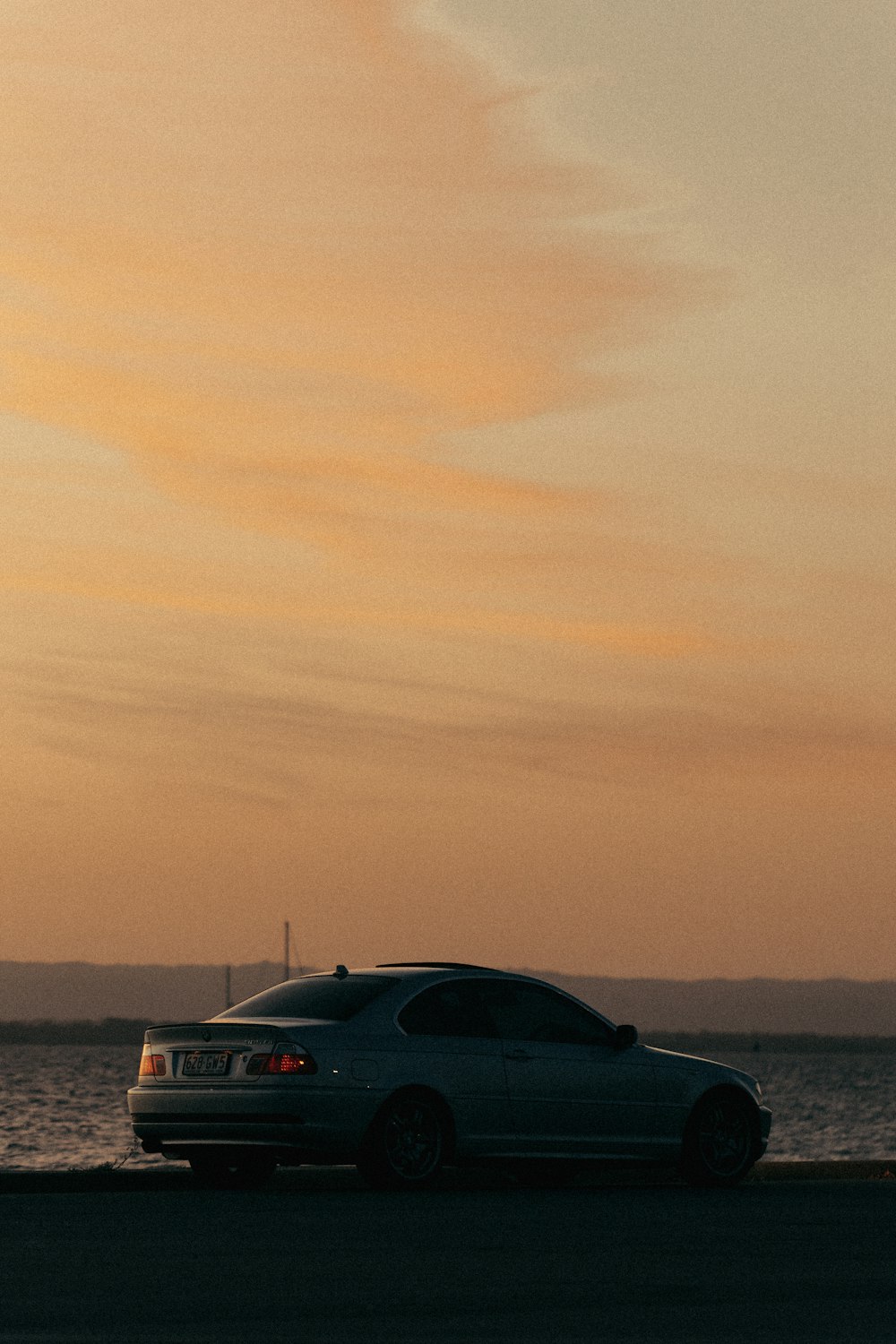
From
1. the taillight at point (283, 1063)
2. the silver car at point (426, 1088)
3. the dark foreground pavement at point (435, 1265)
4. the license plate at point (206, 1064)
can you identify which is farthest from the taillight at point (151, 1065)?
the taillight at point (283, 1063)

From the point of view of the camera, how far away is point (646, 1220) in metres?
13.4

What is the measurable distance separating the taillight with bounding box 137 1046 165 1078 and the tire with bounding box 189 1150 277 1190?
0.65 meters

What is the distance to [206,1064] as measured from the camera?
15469 mm

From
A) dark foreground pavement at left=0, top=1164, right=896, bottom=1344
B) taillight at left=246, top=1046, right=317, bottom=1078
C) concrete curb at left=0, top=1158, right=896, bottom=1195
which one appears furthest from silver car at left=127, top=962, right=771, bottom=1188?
dark foreground pavement at left=0, top=1164, right=896, bottom=1344

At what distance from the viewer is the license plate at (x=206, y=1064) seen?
15383 millimetres

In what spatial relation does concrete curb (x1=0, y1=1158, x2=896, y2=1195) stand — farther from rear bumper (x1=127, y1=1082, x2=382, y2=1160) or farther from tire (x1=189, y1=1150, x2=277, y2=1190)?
rear bumper (x1=127, y1=1082, x2=382, y2=1160)

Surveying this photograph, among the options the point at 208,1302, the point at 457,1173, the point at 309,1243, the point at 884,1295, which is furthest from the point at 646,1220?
the point at 457,1173

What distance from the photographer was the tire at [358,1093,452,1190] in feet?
50.3

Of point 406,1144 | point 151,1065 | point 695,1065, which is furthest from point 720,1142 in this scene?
point 151,1065

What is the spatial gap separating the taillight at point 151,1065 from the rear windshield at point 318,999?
0.59 meters

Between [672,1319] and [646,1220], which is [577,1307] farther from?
[646,1220]

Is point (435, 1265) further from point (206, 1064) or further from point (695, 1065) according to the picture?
point (695, 1065)

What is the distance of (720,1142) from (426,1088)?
2.73 metres

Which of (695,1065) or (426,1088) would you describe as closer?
(426,1088)
